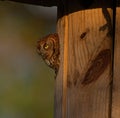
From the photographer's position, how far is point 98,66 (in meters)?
0.80

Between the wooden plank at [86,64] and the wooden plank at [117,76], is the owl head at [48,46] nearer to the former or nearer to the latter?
the wooden plank at [86,64]

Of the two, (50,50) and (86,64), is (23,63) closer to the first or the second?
(50,50)

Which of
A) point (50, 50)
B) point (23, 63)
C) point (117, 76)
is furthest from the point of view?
point (23, 63)

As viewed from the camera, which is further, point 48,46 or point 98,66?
point 48,46

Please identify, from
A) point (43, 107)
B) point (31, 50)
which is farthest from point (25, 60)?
point (43, 107)

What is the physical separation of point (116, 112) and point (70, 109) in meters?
0.14

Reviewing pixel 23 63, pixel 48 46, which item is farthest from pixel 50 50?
pixel 23 63

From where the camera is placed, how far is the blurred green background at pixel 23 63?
202 cm

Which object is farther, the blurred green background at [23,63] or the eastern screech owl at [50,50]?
the blurred green background at [23,63]

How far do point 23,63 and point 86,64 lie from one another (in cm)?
124

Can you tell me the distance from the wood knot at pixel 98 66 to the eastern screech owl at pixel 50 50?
0.46 feet

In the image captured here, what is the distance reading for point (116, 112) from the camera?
0.75 m

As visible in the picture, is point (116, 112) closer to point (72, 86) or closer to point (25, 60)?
point (72, 86)

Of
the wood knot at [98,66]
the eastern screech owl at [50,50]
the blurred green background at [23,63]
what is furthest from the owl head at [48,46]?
the blurred green background at [23,63]
